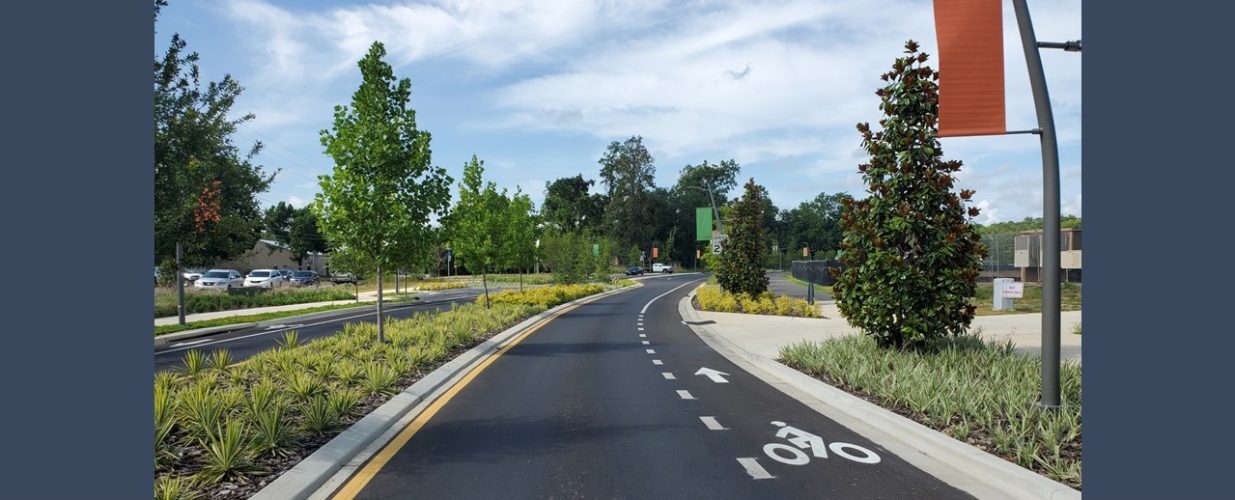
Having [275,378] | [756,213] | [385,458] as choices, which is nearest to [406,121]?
[275,378]

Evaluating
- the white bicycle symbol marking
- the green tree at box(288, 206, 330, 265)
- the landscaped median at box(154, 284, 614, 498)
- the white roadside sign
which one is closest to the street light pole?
the white bicycle symbol marking

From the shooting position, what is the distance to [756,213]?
27.2m

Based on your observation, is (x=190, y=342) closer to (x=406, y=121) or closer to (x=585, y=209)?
(x=406, y=121)

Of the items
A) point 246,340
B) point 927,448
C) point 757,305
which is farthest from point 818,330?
point 246,340

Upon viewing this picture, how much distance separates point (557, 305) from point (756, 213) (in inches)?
353

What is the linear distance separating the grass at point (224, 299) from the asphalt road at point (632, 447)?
19307mm

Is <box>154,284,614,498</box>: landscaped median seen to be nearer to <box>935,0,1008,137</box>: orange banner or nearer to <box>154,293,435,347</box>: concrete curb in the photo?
<box>935,0,1008,137</box>: orange banner

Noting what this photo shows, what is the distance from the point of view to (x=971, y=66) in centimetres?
712

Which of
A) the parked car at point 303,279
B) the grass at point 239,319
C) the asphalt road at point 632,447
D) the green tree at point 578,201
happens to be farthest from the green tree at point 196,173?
the green tree at point 578,201

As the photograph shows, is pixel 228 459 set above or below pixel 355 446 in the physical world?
above

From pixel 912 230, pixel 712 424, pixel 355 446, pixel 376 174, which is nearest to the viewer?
pixel 355 446

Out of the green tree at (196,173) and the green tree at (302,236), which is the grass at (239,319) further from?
the green tree at (302,236)

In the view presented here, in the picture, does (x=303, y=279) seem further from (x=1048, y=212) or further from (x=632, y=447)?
(x=1048, y=212)

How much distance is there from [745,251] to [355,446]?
21.6 meters
